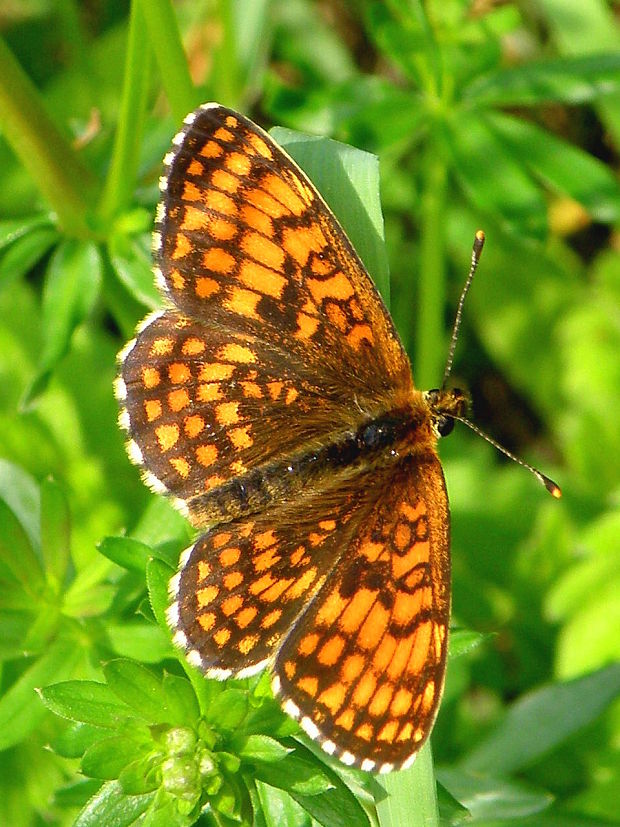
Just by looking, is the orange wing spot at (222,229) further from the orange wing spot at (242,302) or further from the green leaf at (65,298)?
the green leaf at (65,298)

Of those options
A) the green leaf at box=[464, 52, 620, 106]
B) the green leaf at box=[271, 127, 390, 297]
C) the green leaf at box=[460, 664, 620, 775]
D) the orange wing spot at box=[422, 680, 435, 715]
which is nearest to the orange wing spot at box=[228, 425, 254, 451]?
the green leaf at box=[271, 127, 390, 297]

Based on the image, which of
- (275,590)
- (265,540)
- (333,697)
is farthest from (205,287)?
(333,697)

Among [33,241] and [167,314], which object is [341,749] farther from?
[33,241]

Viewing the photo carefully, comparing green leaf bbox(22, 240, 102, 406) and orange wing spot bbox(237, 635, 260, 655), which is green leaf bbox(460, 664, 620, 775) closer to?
orange wing spot bbox(237, 635, 260, 655)

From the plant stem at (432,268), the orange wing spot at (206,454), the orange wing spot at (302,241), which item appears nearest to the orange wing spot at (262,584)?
the orange wing spot at (206,454)

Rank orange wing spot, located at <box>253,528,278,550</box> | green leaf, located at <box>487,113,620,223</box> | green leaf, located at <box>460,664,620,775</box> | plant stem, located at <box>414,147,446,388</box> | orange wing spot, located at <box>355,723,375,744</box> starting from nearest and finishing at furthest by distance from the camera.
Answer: orange wing spot, located at <box>355,723,375,744</box>, orange wing spot, located at <box>253,528,278,550</box>, green leaf, located at <box>460,664,620,775</box>, green leaf, located at <box>487,113,620,223</box>, plant stem, located at <box>414,147,446,388</box>

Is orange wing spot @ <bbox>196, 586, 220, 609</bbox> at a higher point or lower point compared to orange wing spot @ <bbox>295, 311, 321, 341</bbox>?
lower

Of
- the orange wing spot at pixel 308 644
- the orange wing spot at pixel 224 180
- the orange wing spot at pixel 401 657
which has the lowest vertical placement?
the orange wing spot at pixel 401 657
